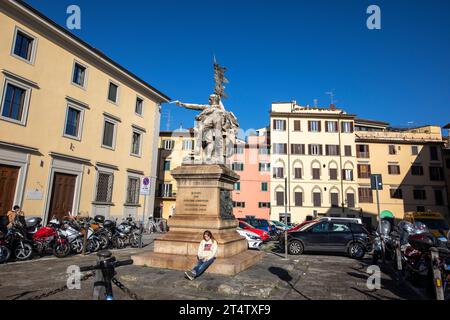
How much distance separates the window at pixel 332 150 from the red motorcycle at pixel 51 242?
3525 cm

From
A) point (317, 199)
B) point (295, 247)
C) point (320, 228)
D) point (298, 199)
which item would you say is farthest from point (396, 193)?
point (295, 247)

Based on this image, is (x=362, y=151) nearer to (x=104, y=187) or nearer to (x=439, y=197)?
(x=439, y=197)

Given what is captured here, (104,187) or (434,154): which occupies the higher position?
(434,154)

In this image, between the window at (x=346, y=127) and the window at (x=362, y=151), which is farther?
the window at (x=362, y=151)

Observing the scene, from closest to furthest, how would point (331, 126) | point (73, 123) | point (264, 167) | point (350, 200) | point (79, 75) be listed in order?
point (73, 123), point (79, 75), point (350, 200), point (331, 126), point (264, 167)

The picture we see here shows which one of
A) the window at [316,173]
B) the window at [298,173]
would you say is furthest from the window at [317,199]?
the window at [298,173]

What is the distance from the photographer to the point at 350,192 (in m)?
37.8

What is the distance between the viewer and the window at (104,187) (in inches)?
779

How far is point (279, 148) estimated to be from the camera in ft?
129

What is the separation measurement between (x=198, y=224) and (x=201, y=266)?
60.1 inches

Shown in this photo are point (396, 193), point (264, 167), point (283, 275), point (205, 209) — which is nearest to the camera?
point (283, 275)

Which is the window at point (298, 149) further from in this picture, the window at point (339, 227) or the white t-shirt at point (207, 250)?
the white t-shirt at point (207, 250)
